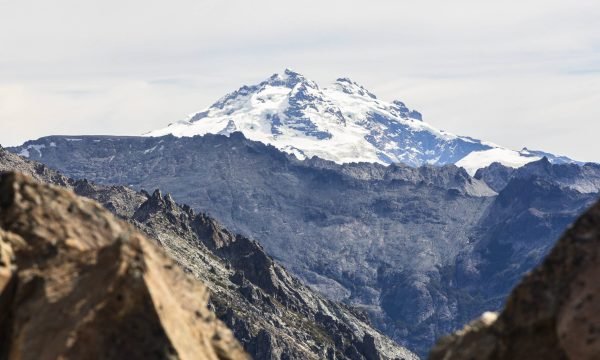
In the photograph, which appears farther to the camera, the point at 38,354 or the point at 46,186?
the point at 46,186

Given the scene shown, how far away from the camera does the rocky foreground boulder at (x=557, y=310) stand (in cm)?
3183

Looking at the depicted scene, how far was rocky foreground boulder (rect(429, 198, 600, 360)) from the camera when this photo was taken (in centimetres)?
3183

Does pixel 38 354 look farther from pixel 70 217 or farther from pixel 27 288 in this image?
pixel 70 217

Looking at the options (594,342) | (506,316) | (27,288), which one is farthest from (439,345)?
(27,288)

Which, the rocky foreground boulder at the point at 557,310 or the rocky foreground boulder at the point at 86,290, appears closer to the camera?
the rocky foreground boulder at the point at 557,310

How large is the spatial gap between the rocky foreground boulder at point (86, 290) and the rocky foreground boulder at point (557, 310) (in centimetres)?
866

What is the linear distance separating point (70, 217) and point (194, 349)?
24.0 feet

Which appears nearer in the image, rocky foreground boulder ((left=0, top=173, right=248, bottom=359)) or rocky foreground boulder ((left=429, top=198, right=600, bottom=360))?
rocky foreground boulder ((left=429, top=198, right=600, bottom=360))

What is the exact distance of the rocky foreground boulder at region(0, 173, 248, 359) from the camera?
1331 inches

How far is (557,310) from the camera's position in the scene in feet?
108

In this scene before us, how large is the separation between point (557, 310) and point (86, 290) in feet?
45.2

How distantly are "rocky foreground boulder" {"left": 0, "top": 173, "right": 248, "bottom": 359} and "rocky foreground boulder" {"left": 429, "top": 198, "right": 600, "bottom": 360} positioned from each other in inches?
341

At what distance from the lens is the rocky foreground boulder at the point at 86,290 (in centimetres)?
3381

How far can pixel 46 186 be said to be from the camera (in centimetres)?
4034
